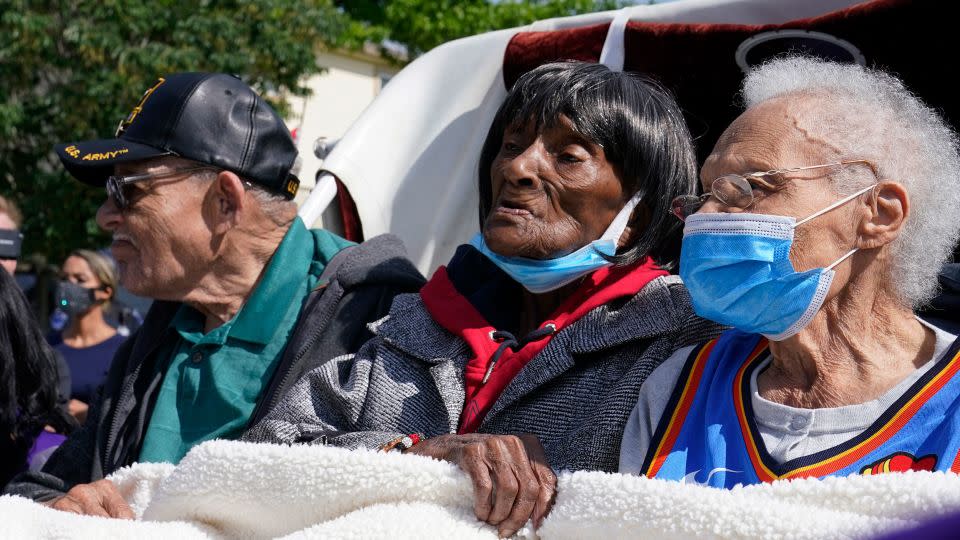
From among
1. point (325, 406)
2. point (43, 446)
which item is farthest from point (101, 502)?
point (43, 446)

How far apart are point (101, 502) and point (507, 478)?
34.7 inches

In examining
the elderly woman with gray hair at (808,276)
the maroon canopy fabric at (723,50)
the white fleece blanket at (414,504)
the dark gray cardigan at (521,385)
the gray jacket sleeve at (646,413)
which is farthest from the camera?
the maroon canopy fabric at (723,50)

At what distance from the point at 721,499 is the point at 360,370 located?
1.20m

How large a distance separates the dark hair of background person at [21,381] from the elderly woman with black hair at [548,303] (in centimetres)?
132

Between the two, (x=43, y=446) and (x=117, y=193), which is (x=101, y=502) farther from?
(x=43, y=446)

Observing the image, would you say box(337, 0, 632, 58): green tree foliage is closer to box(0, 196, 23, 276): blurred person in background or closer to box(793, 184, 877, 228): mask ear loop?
box(0, 196, 23, 276): blurred person in background

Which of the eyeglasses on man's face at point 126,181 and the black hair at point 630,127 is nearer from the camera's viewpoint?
the black hair at point 630,127

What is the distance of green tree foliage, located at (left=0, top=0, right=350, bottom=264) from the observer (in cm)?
1237

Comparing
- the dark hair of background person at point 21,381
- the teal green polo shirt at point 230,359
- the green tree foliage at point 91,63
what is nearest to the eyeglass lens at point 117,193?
the teal green polo shirt at point 230,359

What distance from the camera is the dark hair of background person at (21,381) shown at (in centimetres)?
338

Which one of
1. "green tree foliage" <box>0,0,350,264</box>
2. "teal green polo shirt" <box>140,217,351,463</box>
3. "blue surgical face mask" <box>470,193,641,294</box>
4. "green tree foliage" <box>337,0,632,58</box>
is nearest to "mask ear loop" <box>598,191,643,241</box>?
"blue surgical face mask" <box>470,193,641,294</box>

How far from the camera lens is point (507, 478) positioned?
1705 millimetres

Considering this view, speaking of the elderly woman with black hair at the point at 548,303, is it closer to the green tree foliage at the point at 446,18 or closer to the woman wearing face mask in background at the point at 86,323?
the woman wearing face mask in background at the point at 86,323

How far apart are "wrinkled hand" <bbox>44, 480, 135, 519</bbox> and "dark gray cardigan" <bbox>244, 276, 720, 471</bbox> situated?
14.8 inches
